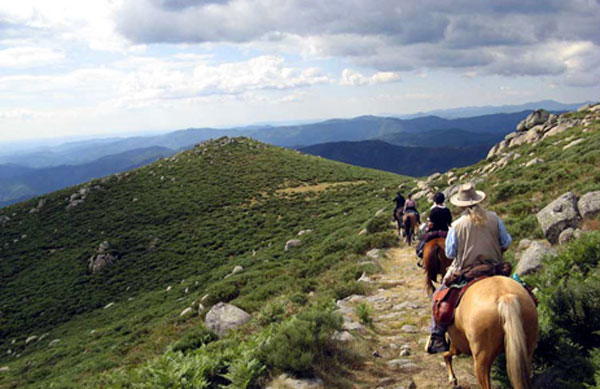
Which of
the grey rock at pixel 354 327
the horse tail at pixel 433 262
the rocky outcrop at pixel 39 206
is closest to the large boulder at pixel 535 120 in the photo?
the horse tail at pixel 433 262

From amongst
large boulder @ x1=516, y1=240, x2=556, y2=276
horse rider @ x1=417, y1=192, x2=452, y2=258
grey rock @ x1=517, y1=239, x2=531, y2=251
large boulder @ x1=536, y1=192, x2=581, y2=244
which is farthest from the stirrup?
grey rock @ x1=517, y1=239, x2=531, y2=251

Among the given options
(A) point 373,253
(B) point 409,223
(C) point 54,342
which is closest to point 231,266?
(C) point 54,342

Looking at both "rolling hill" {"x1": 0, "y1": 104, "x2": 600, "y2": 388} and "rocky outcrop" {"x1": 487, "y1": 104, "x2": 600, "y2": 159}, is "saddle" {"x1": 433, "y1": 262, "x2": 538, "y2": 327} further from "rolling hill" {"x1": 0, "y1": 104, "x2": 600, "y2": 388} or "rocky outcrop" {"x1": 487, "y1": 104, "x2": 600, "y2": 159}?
"rocky outcrop" {"x1": 487, "y1": 104, "x2": 600, "y2": 159}

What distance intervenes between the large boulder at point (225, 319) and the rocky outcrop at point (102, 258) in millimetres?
25949

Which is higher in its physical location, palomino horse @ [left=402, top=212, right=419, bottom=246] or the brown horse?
the brown horse

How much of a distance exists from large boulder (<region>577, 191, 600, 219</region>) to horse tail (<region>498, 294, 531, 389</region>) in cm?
749

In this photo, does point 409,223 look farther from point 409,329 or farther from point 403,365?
point 403,365

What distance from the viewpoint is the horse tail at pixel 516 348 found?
152 inches

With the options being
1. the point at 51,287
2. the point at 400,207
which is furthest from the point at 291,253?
the point at 51,287

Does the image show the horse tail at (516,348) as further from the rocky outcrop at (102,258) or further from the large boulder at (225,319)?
the rocky outcrop at (102,258)

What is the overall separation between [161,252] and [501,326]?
112 ft

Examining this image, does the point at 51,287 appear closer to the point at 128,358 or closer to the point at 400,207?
the point at 128,358

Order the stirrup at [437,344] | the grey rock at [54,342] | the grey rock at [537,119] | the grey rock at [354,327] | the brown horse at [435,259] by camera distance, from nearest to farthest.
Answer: the stirrup at [437,344]
the grey rock at [354,327]
the brown horse at [435,259]
the grey rock at [54,342]
the grey rock at [537,119]

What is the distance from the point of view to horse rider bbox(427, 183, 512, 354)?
17.9 ft
